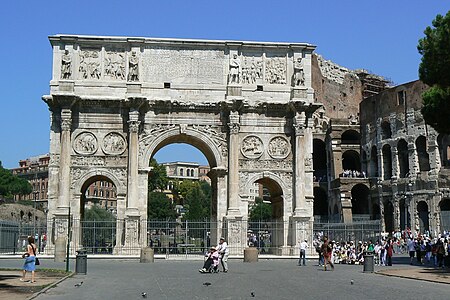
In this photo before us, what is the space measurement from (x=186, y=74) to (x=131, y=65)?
256cm

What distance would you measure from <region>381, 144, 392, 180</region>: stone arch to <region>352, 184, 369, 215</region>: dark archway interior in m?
2.15

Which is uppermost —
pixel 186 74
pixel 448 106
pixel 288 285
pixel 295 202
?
pixel 186 74

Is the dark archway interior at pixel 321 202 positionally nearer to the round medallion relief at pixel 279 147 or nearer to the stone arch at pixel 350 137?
the stone arch at pixel 350 137

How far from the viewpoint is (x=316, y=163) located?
5528cm

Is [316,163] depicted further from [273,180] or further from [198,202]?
[273,180]

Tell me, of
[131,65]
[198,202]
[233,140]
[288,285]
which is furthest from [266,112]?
[198,202]

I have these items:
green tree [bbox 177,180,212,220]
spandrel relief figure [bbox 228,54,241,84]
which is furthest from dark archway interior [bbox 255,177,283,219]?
green tree [bbox 177,180,212,220]

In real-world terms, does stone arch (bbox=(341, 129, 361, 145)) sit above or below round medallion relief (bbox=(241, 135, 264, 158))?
above

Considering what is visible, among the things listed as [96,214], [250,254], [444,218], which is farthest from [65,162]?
[96,214]

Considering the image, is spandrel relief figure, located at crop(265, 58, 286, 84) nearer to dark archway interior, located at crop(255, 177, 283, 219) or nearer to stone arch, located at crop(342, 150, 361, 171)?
dark archway interior, located at crop(255, 177, 283, 219)

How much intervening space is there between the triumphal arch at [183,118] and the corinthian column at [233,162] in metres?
0.05

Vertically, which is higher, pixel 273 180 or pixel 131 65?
pixel 131 65

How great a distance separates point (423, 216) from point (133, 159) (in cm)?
2165

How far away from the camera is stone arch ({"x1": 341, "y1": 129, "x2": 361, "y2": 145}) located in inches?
2047
